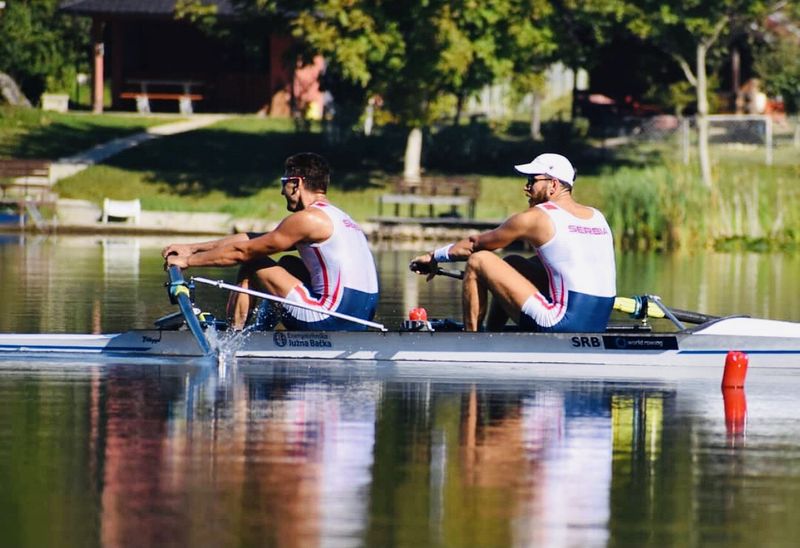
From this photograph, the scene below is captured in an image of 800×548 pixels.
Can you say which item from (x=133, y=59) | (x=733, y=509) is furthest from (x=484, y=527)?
(x=133, y=59)

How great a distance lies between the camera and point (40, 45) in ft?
210

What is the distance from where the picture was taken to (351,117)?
177 ft

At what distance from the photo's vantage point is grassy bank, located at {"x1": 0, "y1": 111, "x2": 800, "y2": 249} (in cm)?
3906

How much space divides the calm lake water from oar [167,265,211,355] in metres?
0.29

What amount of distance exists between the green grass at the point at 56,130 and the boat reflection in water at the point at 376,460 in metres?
37.8

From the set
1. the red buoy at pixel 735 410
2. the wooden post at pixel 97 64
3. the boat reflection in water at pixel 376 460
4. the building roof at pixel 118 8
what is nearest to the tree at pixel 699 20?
the building roof at pixel 118 8

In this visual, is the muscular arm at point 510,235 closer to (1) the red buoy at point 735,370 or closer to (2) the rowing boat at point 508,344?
(2) the rowing boat at point 508,344

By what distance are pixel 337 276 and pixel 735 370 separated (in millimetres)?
3256

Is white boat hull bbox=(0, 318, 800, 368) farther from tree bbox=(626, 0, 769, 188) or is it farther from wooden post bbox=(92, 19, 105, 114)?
wooden post bbox=(92, 19, 105, 114)

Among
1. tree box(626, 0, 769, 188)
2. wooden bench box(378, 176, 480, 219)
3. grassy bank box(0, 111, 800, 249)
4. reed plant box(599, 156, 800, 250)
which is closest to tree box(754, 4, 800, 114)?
grassy bank box(0, 111, 800, 249)

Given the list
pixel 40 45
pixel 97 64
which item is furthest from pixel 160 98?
pixel 40 45

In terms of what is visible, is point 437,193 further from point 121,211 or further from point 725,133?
point 725,133

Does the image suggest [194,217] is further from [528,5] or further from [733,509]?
[733,509]

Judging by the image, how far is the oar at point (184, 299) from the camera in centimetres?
1612
